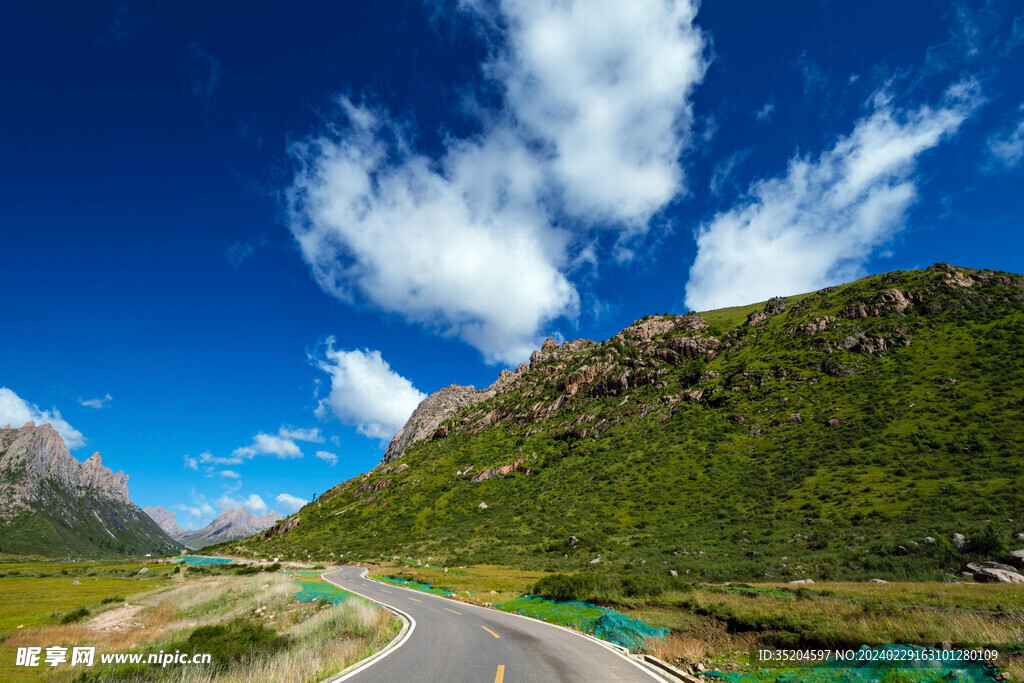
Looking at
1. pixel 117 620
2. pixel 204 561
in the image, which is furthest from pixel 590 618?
pixel 204 561

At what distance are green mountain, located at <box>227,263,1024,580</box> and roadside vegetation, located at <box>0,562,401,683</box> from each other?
2857cm

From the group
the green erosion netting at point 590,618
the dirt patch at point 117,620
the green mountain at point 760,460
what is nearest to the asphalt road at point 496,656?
the green erosion netting at point 590,618

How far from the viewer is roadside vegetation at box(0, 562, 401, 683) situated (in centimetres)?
1317

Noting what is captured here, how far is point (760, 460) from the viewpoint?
6500 cm

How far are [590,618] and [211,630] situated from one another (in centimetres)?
1775

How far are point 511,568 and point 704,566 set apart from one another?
25523 millimetres

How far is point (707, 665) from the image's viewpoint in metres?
12.5

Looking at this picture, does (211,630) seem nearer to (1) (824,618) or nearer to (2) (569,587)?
(2) (569,587)

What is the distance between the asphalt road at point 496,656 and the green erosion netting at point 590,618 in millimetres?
1093

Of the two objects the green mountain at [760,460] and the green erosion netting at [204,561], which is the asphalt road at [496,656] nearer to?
the green mountain at [760,460]

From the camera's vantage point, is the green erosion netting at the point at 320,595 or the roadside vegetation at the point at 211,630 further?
the green erosion netting at the point at 320,595

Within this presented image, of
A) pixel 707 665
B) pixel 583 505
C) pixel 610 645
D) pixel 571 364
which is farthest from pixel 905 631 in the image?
pixel 571 364

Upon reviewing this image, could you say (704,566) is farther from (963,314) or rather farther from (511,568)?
(963,314)

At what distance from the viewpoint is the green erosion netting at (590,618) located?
16.1 meters
